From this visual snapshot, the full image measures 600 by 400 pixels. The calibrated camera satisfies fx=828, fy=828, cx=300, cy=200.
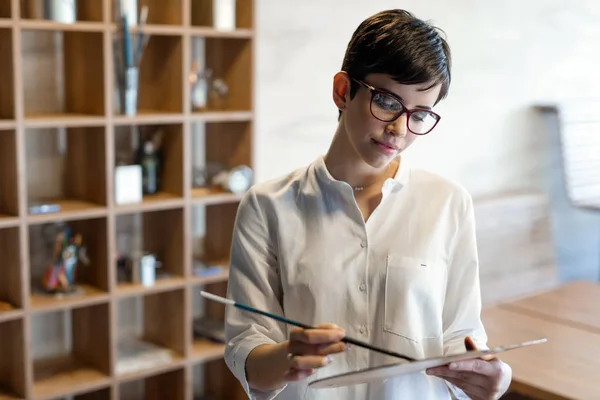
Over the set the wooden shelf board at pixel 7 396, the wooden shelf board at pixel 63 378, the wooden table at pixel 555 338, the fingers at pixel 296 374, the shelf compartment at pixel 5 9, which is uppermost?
the shelf compartment at pixel 5 9

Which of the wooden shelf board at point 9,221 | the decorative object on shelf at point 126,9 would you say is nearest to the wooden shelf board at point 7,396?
the wooden shelf board at point 9,221

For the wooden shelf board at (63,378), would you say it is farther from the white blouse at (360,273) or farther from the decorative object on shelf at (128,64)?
the white blouse at (360,273)

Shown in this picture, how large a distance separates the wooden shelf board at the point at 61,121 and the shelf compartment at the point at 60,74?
0.03 meters

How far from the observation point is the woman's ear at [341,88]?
1431mm

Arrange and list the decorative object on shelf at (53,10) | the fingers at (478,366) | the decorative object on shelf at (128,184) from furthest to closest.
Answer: the decorative object on shelf at (128,184) < the decorative object on shelf at (53,10) < the fingers at (478,366)

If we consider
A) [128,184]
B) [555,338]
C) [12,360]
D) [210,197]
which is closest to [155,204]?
[128,184]

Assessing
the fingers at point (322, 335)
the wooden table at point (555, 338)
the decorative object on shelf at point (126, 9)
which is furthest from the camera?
the decorative object on shelf at point (126, 9)

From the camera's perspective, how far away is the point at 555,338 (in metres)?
2.38

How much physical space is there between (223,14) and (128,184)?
69 cm

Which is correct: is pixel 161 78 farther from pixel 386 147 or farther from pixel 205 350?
pixel 386 147

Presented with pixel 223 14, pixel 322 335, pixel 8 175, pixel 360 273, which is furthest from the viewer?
pixel 223 14

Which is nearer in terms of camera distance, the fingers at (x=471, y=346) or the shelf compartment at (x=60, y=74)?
A: the fingers at (x=471, y=346)

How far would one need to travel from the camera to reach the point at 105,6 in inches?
103

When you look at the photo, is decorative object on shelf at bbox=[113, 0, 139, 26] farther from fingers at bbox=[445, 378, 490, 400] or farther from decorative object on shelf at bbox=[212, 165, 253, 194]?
fingers at bbox=[445, 378, 490, 400]
